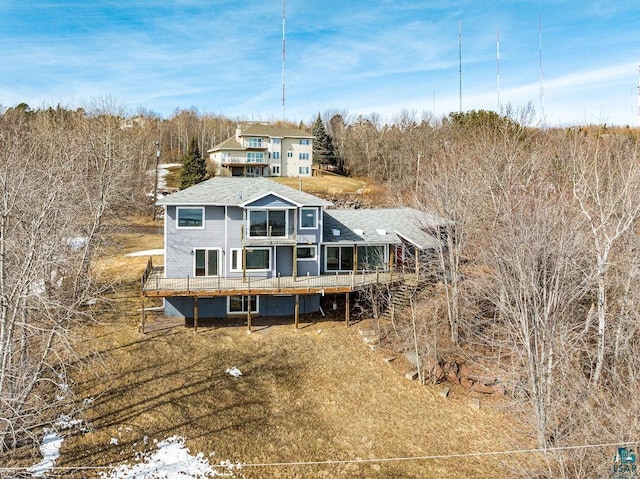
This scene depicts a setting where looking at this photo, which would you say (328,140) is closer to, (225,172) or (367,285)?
(225,172)

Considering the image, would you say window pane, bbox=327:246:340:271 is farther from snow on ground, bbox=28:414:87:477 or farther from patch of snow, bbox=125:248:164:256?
snow on ground, bbox=28:414:87:477

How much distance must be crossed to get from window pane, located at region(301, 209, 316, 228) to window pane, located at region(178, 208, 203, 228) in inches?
228

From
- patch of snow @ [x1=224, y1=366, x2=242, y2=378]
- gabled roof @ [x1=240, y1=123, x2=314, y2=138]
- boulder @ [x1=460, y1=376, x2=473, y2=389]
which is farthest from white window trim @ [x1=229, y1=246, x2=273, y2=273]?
gabled roof @ [x1=240, y1=123, x2=314, y2=138]

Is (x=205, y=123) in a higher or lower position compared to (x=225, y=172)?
higher

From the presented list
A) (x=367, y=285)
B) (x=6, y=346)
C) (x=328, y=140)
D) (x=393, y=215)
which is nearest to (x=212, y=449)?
(x=6, y=346)

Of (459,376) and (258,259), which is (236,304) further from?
(459,376)

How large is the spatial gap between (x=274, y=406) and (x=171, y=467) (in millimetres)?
4760

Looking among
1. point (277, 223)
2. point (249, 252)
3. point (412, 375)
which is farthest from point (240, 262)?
point (412, 375)

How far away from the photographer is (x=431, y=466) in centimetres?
1515

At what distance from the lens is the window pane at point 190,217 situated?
2386 centimetres

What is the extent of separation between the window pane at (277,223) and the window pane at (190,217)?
12.9ft

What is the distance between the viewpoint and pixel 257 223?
24234 mm

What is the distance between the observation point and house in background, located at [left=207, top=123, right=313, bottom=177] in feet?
208

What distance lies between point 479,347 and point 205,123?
Result: 78898 millimetres
